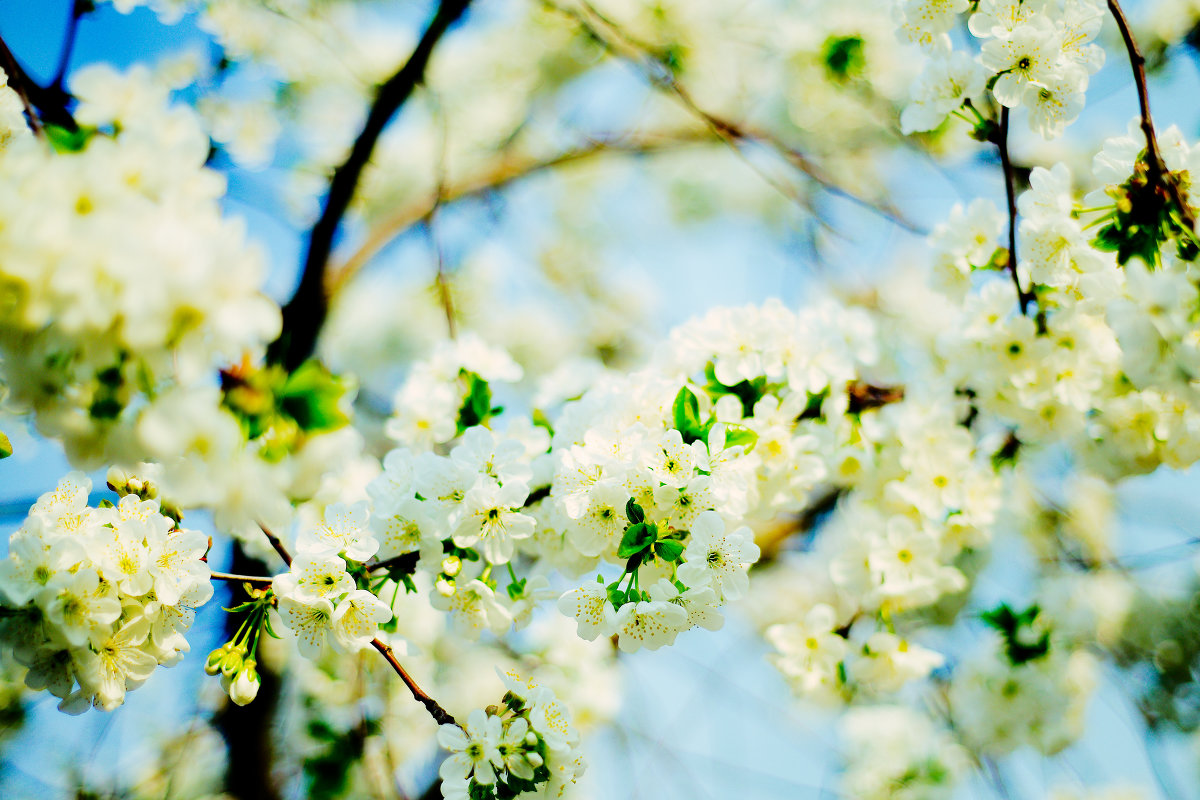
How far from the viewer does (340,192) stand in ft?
8.31

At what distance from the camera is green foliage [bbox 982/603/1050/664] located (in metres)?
2.18

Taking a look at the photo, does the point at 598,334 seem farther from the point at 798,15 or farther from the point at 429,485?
the point at 429,485

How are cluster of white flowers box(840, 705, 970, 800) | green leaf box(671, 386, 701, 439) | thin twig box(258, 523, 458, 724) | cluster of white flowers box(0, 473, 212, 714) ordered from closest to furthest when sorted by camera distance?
cluster of white flowers box(0, 473, 212, 714), thin twig box(258, 523, 458, 724), green leaf box(671, 386, 701, 439), cluster of white flowers box(840, 705, 970, 800)

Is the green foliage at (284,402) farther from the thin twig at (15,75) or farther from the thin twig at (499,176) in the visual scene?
the thin twig at (499,176)

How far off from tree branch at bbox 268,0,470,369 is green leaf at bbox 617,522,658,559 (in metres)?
1.50

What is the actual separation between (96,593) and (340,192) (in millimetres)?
1832

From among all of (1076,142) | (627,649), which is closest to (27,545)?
(627,649)

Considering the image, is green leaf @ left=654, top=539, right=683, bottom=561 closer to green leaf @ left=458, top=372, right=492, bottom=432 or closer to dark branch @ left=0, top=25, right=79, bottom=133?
green leaf @ left=458, top=372, right=492, bottom=432

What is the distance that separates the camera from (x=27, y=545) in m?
1.14

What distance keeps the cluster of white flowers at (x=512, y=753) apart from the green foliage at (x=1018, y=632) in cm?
173

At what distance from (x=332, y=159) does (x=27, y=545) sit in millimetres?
3474

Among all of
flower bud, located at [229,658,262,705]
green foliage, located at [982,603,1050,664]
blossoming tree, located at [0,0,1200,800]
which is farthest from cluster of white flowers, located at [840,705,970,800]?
flower bud, located at [229,658,262,705]

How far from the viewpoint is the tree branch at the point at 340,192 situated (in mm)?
2230

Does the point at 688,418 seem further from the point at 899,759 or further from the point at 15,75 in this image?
the point at 899,759
